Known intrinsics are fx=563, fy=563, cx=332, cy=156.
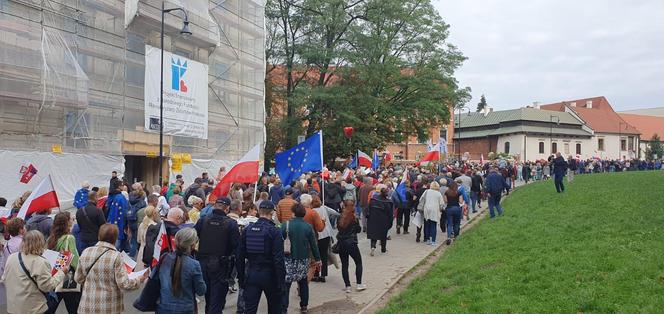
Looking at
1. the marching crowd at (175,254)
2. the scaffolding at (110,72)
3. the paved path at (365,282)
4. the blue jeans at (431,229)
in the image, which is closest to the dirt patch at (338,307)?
the paved path at (365,282)

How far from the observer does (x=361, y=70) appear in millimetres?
36094

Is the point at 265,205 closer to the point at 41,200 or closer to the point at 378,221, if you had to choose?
the point at 41,200

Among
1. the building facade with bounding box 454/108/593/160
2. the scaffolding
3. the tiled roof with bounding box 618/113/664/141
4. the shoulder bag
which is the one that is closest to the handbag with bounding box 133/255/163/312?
the shoulder bag

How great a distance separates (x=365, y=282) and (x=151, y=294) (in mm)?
5527

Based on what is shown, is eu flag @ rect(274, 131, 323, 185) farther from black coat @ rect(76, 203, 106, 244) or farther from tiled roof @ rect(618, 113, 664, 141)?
tiled roof @ rect(618, 113, 664, 141)

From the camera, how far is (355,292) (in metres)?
9.92

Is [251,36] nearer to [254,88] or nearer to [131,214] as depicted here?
[254,88]

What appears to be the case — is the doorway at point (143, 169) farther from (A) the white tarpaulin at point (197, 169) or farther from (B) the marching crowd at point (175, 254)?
(B) the marching crowd at point (175, 254)

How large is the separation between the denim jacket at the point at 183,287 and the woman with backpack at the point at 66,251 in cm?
156

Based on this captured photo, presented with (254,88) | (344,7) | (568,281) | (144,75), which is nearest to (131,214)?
(568,281)

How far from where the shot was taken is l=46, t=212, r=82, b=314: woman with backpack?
671 centimetres

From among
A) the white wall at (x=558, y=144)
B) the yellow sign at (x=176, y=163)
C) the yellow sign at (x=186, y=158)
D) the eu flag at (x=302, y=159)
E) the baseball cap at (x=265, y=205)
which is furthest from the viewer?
the white wall at (x=558, y=144)

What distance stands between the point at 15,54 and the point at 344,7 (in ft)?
76.2

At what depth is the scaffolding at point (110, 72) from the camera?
18.9m
